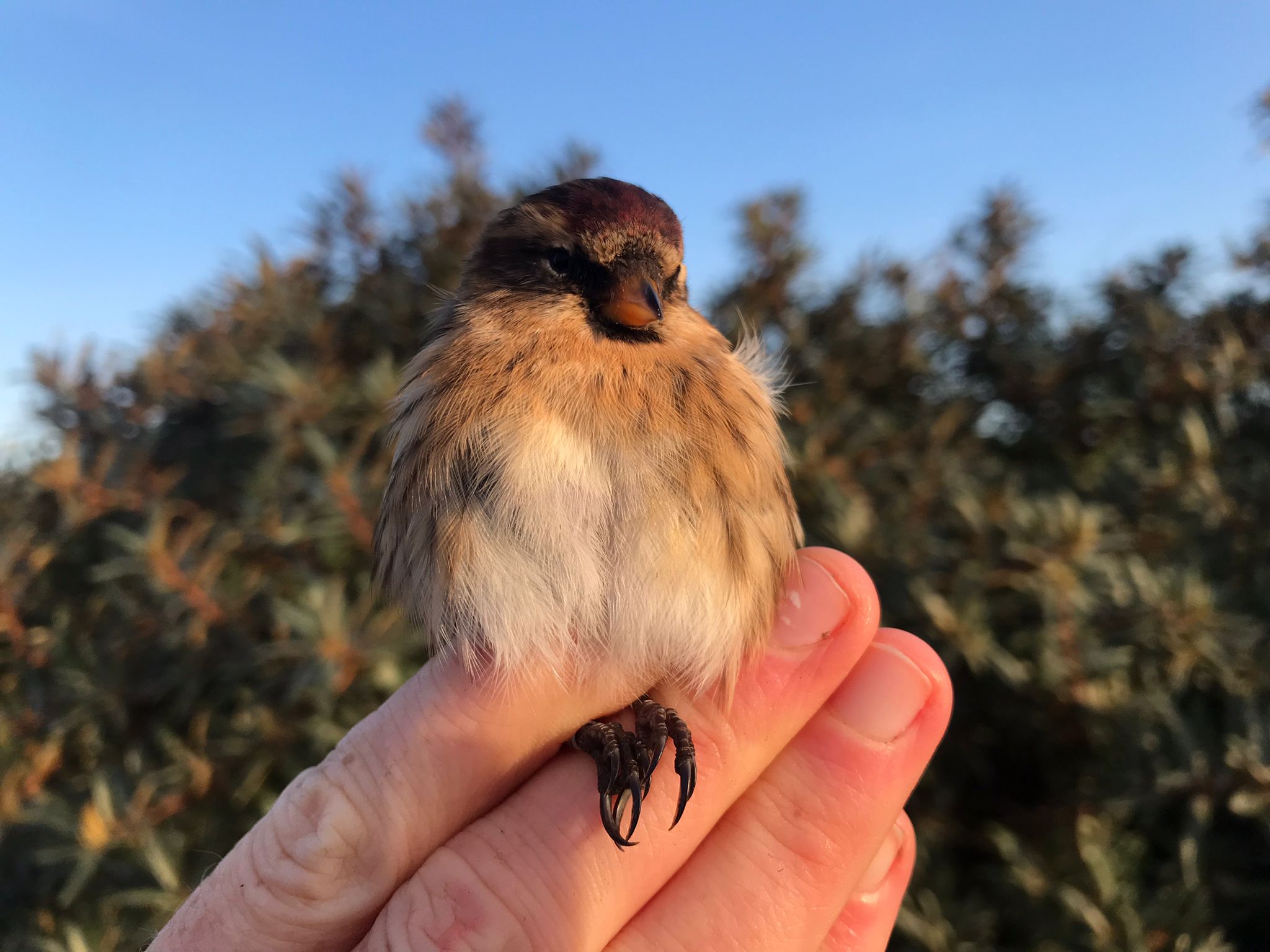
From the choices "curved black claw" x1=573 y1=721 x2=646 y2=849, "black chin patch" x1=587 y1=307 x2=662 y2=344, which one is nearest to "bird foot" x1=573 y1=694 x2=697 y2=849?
"curved black claw" x1=573 y1=721 x2=646 y2=849

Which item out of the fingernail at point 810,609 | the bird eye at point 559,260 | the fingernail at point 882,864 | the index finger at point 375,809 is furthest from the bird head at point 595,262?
the fingernail at point 882,864

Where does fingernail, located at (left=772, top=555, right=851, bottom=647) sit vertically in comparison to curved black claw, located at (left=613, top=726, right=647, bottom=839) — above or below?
above

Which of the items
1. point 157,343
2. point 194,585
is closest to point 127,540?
point 194,585

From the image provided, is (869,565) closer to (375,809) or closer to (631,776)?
(631,776)

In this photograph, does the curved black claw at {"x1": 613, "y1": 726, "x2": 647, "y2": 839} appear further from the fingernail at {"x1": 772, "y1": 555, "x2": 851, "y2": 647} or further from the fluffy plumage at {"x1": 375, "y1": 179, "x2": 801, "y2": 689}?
the fingernail at {"x1": 772, "y1": 555, "x2": 851, "y2": 647}

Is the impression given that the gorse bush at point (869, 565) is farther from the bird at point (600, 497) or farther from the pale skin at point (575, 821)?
the bird at point (600, 497)

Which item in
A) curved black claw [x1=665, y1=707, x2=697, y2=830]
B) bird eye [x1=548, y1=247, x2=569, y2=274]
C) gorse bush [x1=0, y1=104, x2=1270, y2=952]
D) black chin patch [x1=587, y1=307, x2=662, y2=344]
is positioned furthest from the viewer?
gorse bush [x1=0, y1=104, x2=1270, y2=952]
